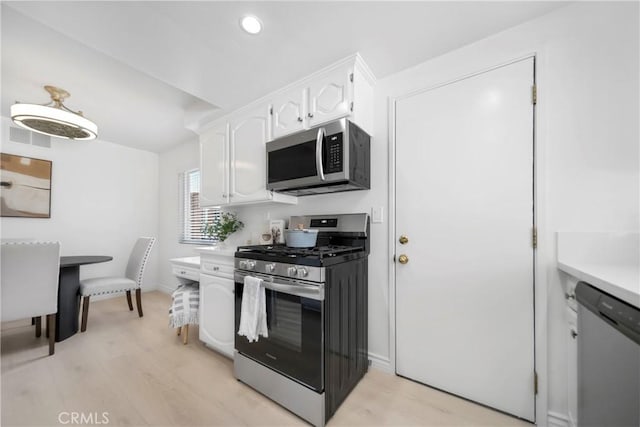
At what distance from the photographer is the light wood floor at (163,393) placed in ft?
4.76

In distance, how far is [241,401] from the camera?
63.1 inches

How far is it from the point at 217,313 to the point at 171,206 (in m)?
2.90

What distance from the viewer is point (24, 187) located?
10.4ft

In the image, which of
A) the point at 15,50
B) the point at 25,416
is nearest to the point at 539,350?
the point at 25,416

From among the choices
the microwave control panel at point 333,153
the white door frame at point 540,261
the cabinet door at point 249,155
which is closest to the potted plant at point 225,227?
the cabinet door at point 249,155

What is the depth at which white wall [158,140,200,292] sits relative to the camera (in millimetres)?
3959

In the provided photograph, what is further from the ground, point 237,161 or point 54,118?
point 54,118

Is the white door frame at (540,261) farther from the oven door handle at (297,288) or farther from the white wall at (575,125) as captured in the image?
the oven door handle at (297,288)

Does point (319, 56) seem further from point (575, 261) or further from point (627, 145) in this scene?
point (575, 261)

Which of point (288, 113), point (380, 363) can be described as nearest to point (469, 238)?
point (380, 363)

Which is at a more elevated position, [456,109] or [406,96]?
[406,96]

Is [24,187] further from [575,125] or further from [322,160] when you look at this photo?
[575,125]

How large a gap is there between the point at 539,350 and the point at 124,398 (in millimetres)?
2572

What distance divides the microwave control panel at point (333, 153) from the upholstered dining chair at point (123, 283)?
2.80m
